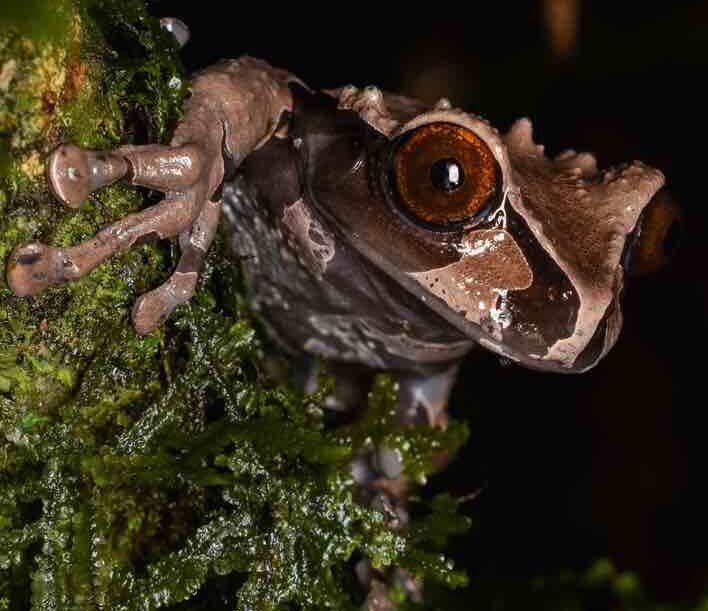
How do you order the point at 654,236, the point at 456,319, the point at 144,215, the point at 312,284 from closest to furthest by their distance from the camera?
the point at 144,215 → the point at 456,319 → the point at 654,236 → the point at 312,284

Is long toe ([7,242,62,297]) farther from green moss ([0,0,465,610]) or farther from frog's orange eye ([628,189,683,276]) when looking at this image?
frog's orange eye ([628,189,683,276])

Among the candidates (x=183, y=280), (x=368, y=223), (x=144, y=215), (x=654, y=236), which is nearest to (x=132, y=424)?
(x=183, y=280)

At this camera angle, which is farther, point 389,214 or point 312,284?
point 312,284

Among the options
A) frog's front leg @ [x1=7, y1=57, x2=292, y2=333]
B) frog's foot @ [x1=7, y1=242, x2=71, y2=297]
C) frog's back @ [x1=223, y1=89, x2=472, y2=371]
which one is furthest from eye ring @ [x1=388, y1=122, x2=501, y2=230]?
frog's foot @ [x1=7, y1=242, x2=71, y2=297]

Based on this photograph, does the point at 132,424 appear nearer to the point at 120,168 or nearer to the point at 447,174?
the point at 120,168

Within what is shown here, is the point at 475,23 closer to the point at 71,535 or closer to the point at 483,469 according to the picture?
the point at 483,469

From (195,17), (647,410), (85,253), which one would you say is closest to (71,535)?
(85,253)

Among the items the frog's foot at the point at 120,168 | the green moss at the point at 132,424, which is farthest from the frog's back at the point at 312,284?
the frog's foot at the point at 120,168

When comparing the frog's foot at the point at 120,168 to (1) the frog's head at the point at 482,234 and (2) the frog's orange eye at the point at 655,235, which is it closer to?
Answer: (1) the frog's head at the point at 482,234
